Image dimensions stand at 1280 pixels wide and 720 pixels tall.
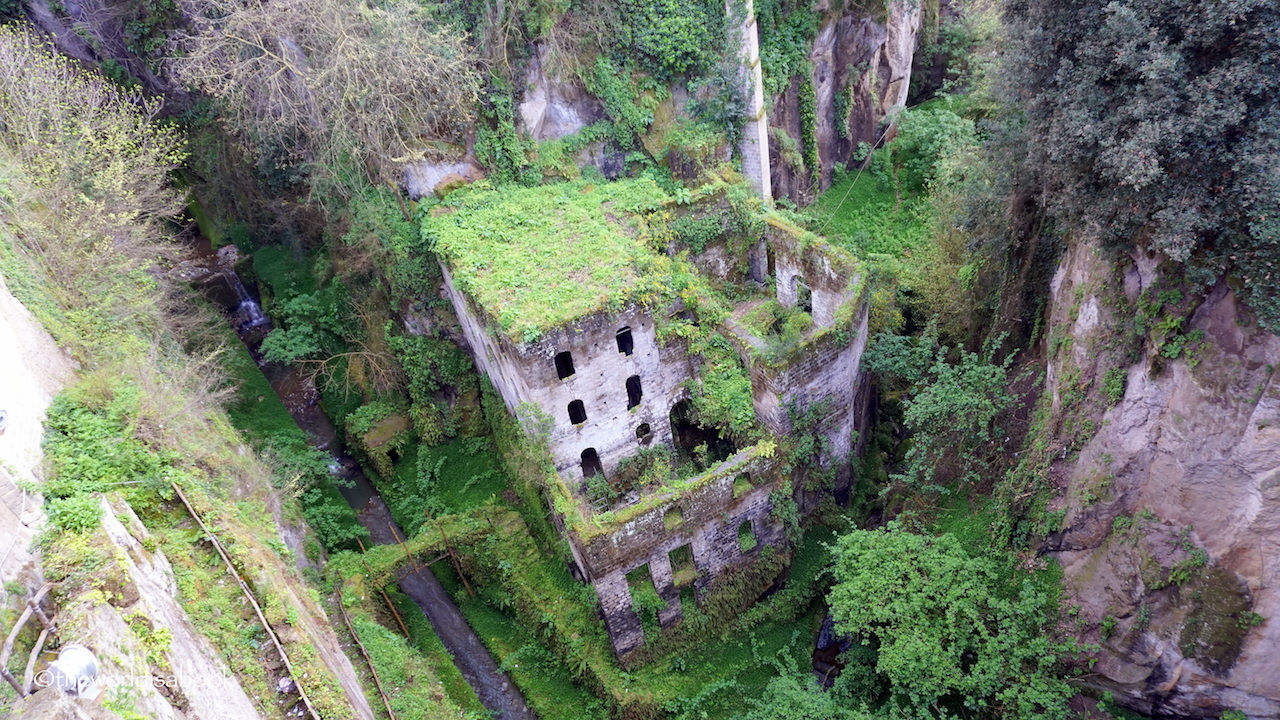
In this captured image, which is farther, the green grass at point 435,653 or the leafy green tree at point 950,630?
the green grass at point 435,653

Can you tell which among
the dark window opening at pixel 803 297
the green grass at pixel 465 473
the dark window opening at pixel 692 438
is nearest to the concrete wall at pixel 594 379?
the dark window opening at pixel 692 438

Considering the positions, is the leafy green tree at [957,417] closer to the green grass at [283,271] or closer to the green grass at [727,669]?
the green grass at [727,669]

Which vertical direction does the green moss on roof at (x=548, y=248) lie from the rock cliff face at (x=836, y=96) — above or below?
below

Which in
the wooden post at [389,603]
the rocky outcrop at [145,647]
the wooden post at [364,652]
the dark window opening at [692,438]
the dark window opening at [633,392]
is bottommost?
the wooden post at [389,603]

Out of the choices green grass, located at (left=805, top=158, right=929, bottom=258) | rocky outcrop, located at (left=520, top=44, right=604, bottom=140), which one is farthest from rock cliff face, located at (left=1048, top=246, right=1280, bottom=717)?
rocky outcrop, located at (left=520, top=44, right=604, bottom=140)

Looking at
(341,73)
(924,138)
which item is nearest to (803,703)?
(341,73)

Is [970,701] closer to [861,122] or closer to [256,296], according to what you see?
[861,122]

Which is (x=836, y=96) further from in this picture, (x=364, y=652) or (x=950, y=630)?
(x=364, y=652)
